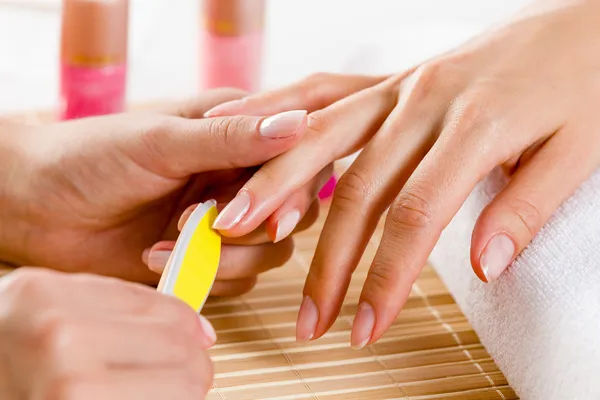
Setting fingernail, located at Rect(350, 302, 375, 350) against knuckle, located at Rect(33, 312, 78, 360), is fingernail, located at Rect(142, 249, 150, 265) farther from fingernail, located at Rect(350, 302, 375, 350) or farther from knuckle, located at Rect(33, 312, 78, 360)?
knuckle, located at Rect(33, 312, 78, 360)

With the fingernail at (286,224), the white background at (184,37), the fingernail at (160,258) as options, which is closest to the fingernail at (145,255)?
the fingernail at (160,258)

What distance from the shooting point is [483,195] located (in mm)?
874

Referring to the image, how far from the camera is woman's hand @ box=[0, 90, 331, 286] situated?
826 millimetres

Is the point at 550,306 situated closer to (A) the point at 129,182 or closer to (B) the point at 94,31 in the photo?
(A) the point at 129,182

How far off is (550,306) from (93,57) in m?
0.70

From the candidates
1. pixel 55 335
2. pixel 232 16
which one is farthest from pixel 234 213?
pixel 232 16

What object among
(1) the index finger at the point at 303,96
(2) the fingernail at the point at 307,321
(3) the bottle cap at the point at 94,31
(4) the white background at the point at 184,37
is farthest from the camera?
(4) the white background at the point at 184,37

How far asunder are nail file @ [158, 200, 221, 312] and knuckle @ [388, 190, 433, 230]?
0.15 meters

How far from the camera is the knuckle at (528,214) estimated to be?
794mm

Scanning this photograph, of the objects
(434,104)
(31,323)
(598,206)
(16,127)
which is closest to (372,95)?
(434,104)

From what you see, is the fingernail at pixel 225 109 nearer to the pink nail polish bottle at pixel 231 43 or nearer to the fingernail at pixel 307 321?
the fingernail at pixel 307 321

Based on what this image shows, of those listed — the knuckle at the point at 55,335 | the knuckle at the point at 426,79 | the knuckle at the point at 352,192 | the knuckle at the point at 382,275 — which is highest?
the knuckle at the point at 426,79

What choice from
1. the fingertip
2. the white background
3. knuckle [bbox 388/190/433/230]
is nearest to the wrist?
the fingertip

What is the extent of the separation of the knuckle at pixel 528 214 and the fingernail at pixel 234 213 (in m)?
0.22
